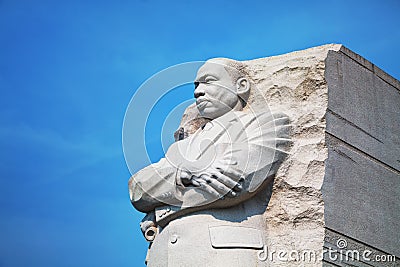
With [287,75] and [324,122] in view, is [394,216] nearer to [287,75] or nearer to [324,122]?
[324,122]

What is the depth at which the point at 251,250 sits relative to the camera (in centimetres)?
564

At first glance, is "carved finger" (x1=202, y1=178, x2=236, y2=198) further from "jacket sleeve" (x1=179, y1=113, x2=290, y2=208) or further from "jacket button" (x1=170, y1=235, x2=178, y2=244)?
"jacket button" (x1=170, y1=235, x2=178, y2=244)

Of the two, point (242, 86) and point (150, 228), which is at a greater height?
point (242, 86)

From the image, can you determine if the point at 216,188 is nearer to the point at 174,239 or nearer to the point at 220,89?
the point at 174,239

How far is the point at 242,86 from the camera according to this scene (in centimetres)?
648

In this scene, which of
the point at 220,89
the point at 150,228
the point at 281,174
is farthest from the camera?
the point at 220,89

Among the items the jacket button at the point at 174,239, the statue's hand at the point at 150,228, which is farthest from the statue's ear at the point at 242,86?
the jacket button at the point at 174,239

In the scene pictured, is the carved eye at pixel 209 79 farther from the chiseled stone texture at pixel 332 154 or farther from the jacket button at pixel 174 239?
the jacket button at pixel 174 239

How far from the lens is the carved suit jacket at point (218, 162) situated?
229 inches

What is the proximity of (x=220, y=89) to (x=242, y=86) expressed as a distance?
0.67ft

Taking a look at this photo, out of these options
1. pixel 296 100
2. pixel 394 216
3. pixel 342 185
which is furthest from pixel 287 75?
pixel 394 216

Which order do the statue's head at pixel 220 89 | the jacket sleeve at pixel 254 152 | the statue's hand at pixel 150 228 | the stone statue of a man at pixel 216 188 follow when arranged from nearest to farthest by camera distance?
the stone statue of a man at pixel 216 188, the jacket sleeve at pixel 254 152, the statue's hand at pixel 150 228, the statue's head at pixel 220 89

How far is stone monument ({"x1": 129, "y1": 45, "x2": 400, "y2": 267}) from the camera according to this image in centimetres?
570

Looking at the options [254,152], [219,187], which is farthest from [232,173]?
[254,152]
